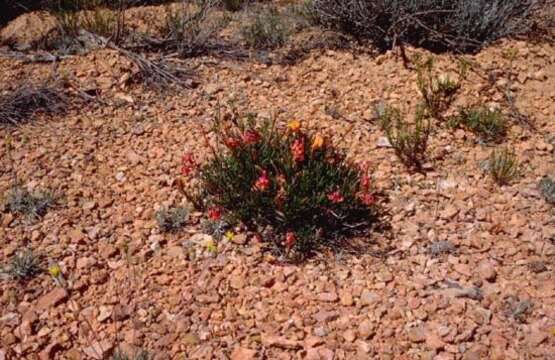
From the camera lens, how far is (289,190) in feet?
10.4

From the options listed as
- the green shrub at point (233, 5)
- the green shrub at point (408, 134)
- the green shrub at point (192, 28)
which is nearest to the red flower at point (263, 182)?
the green shrub at point (408, 134)

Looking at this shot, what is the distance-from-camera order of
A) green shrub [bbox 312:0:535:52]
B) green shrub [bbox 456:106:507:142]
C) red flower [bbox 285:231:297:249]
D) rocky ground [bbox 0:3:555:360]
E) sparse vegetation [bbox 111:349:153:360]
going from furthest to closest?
green shrub [bbox 312:0:535:52]
green shrub [bbox 456:106:507:142]
red flower [bbox 285:231:297:249]
rocky ground [bbox 0:3:555:360]
sparse vegetation [bbox 111:349:153:360]

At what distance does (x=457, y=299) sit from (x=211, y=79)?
2.40m

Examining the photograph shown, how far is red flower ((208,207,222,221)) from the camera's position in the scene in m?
3.21

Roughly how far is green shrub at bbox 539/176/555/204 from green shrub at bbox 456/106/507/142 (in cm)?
47

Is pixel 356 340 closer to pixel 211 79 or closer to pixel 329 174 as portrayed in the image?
pixel 329 174

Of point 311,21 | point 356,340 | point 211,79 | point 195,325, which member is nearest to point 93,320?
point 195,325

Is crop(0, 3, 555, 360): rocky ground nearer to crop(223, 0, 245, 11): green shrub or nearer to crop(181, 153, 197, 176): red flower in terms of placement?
crop(181, 153, 197, 176): red flower

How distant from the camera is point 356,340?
2.81 metres

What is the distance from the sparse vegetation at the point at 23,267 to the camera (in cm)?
297

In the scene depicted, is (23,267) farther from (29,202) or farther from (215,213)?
(215,213)

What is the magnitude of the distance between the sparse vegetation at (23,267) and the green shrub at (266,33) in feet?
8.20

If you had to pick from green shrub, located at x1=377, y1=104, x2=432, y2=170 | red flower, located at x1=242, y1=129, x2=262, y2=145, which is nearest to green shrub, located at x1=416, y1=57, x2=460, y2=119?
green shrub, located at x1=377, y1=104, x2=432, y2=170

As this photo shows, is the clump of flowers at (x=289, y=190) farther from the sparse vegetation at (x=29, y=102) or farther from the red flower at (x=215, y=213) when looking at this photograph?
the sparse vegetation at (x=29, y=102)
